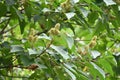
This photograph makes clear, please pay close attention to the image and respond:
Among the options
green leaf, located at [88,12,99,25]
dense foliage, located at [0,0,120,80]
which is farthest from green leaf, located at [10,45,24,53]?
green leaf, located at [88,12,99,25]

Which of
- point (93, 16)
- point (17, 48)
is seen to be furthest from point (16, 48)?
point (93, 16)

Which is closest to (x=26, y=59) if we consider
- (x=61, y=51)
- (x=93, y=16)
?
(x=61, y=51)

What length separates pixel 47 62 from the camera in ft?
4.32

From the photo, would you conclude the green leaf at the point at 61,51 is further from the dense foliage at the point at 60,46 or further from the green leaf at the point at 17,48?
the green leaf at the point at 17,48

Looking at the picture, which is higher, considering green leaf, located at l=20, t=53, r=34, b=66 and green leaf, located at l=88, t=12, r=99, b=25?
green leaf, located at l=20, t=53, r=34, b=66

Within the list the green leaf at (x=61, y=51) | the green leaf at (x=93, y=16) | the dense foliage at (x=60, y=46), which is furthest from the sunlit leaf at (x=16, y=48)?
the green leaf at (x=93, y=16)

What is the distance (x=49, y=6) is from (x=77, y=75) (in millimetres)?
413

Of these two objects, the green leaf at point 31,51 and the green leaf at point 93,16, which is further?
the green leaf at point 93,16

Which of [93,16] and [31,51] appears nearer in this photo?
[31,51]

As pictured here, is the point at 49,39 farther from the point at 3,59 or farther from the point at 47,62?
the point at 3,59

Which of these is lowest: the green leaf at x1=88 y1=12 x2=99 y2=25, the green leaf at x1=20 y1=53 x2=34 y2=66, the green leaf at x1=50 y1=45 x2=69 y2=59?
the green leaf at x1=88 y1=12 x2=99 y2=25

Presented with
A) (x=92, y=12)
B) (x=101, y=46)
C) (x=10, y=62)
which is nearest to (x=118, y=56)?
(x=101, y=46)

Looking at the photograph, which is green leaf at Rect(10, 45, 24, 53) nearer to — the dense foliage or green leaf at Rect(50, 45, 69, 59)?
the dense foliage

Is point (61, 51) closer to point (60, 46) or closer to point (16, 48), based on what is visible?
point (60, 46)
